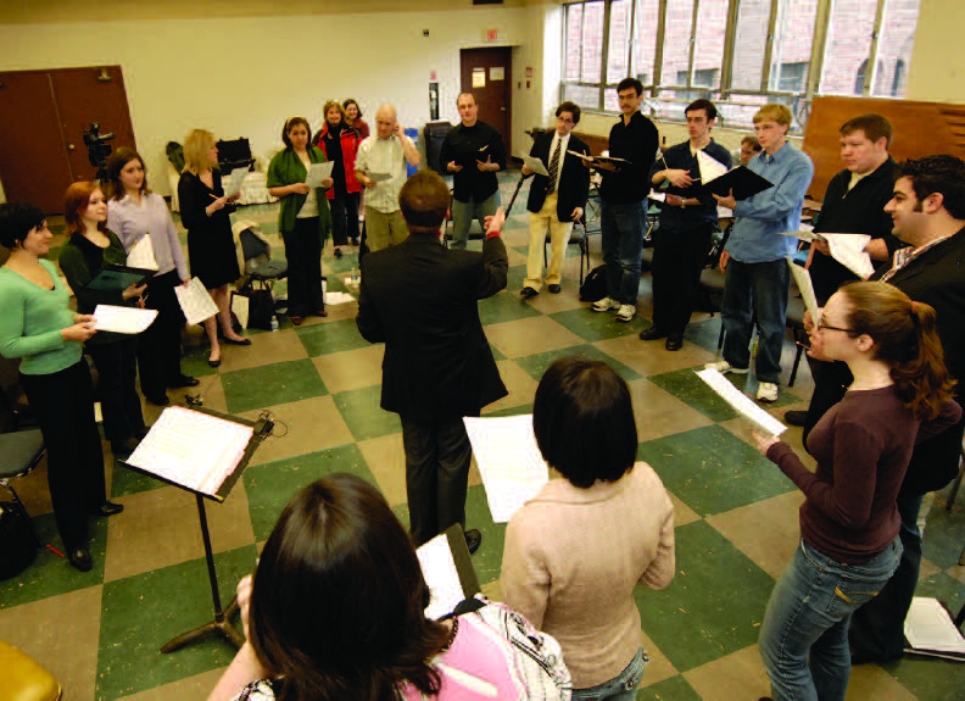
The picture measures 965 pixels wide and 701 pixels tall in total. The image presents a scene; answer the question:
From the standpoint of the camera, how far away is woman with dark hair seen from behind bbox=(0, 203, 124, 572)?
9.76 feet

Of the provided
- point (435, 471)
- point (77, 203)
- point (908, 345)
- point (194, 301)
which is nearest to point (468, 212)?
point (194, 301)

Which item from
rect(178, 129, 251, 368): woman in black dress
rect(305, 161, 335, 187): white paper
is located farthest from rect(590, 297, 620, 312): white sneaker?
rect(178, 129, 251, 368): woman in black dress

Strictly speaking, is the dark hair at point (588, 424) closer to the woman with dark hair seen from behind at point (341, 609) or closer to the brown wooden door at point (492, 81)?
the woman with dark hair seen from behind at point (341, 609)

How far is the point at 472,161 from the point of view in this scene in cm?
638

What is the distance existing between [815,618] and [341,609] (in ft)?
5.57

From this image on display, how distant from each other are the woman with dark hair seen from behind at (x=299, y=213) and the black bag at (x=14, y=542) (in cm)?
311

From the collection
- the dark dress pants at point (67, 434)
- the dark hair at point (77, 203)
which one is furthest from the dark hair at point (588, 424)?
the dark hair at point (77, 203)

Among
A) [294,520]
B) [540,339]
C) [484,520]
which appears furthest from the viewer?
[540,339]

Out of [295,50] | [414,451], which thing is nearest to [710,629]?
[414,451]

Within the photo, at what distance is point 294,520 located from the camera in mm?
993

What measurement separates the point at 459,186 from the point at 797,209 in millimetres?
3215

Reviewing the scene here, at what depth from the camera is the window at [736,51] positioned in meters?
7.64

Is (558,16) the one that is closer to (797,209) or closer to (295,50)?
(295,50)

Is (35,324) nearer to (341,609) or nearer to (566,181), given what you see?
(341,609)
